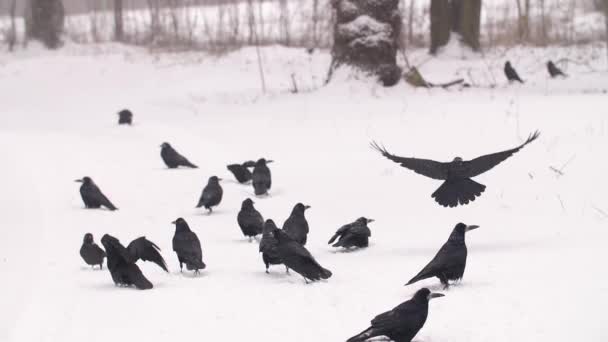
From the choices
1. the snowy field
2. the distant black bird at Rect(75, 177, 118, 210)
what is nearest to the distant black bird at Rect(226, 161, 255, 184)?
the snowy field

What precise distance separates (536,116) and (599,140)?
2478 mm

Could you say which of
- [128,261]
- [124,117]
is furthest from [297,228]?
[124,117]

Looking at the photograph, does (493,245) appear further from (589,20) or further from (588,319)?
(589,20)

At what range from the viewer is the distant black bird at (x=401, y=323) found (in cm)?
579

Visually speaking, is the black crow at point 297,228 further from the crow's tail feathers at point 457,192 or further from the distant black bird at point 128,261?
the distant black bird at point 128,261

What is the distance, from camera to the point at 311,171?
1415cm

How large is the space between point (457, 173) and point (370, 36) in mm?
11102

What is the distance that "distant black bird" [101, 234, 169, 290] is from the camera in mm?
7805

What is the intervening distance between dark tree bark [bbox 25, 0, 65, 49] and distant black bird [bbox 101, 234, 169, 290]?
2501cm

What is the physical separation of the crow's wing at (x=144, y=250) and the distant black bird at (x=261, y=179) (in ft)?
14.1

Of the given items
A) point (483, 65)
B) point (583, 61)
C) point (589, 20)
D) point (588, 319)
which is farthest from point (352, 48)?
A: point (589, 20)

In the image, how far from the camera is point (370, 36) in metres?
19.6

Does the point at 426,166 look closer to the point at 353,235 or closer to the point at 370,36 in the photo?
the point at 353,235

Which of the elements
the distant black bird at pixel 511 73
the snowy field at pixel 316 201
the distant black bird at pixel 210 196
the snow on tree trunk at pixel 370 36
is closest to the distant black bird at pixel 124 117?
the snowy field at pixel 316 201
